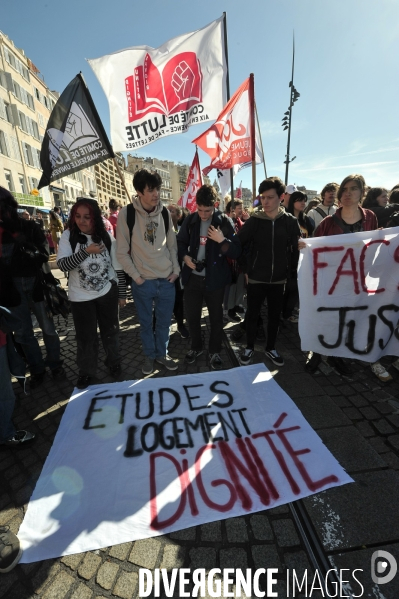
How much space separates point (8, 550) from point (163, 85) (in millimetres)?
5408

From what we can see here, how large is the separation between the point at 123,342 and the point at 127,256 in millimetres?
1805

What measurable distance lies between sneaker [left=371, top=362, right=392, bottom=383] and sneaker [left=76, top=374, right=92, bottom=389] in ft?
10.8

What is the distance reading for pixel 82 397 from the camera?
2902 millimetres

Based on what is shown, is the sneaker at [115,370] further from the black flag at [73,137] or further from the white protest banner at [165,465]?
the black flag at [73,137]

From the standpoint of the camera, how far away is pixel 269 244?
10.3 feet

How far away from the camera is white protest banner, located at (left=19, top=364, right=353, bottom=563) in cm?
172

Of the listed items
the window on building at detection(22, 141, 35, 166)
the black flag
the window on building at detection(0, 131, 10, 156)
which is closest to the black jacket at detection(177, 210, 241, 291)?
the black flag

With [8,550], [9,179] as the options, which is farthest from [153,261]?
[9,179]

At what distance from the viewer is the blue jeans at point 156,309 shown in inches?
125

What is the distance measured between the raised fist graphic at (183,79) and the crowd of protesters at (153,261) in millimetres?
2387

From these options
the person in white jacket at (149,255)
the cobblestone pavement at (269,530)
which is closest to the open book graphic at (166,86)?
the person in white jacket at (149,255)

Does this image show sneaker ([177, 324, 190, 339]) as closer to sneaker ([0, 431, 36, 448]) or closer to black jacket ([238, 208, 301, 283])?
black jacket ([238, 208, 301, 283])

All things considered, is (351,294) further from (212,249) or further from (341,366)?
(212,249)

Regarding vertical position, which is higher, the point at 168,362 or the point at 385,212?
the point at 385,212
